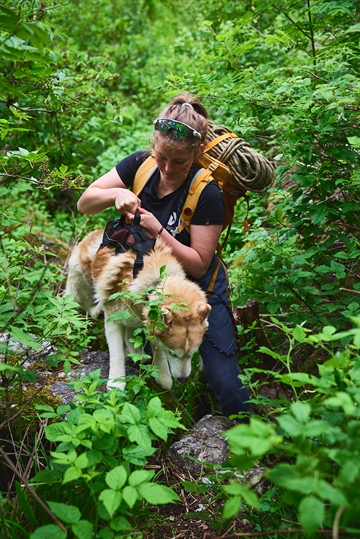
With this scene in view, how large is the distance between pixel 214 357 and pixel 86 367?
1.04 metres

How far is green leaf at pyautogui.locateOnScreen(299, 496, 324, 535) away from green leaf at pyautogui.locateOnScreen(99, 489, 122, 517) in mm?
712

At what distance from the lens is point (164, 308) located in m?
2.99

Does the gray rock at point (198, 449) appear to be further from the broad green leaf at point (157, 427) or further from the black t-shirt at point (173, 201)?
the black t-shirt at point (173, 201)

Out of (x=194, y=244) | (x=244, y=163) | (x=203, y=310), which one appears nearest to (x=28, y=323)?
(x=203, y=310)

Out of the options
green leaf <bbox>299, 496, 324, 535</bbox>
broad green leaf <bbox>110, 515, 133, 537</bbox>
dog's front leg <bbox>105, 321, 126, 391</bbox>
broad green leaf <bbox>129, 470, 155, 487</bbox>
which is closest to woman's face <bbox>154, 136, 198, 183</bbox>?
dog's front leg <bbox>105, 321, 126, 391</bbox>

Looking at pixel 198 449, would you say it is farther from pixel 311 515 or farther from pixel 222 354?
pixel 311 515

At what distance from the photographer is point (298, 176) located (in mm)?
3473

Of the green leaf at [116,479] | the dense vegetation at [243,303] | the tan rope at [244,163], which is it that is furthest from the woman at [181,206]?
the green leaf at [116,479]

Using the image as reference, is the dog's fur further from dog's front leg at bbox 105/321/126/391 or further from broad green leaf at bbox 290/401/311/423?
broad green leaf at bbox 290/401/311/423

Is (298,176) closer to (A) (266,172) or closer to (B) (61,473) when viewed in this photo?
(A) (266,172)

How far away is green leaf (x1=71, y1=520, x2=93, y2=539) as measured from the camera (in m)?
1.83

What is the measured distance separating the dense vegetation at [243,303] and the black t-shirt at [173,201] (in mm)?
559

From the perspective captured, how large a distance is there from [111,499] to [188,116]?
2691 millimetres

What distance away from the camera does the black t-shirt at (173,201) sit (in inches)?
146
